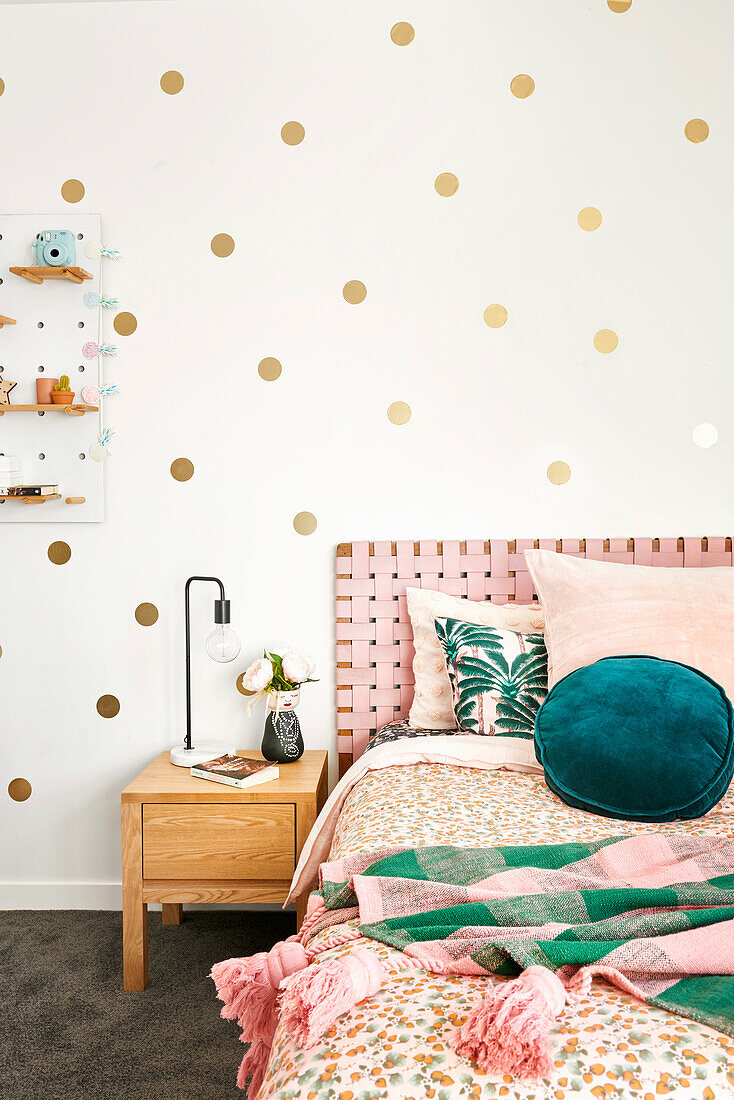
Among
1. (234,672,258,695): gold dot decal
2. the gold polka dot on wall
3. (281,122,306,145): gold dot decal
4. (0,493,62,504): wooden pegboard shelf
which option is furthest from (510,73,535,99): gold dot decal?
(234,672,258,695): gold dot decal

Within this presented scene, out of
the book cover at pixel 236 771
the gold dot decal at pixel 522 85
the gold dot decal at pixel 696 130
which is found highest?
the gold dot decal at pixel 522 85

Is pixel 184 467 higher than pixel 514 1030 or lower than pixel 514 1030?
higher

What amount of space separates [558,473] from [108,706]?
1.50m

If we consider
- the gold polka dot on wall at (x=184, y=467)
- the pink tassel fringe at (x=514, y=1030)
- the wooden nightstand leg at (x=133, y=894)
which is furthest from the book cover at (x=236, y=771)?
the pink tassel fringe at (x=514, y=1030)

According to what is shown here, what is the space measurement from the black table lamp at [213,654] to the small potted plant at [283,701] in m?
0.08

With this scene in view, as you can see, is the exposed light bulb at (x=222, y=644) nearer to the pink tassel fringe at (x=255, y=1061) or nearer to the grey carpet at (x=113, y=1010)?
the grey carpet at (x=113, y=1010)

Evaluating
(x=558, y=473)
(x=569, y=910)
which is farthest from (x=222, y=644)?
(x=569, y=910)

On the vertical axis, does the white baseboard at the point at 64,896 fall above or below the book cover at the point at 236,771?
below

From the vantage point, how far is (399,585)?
7.63 feet

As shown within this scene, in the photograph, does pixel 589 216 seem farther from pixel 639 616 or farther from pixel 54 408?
pixel 54 408

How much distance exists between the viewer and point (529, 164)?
2.32 meters

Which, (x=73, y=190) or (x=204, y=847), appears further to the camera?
(x=73, y=190)

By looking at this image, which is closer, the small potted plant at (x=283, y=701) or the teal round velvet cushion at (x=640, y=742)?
the teal round velvet cushion at (x=640, y=742)

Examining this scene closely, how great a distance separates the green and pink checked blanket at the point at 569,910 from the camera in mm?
938
